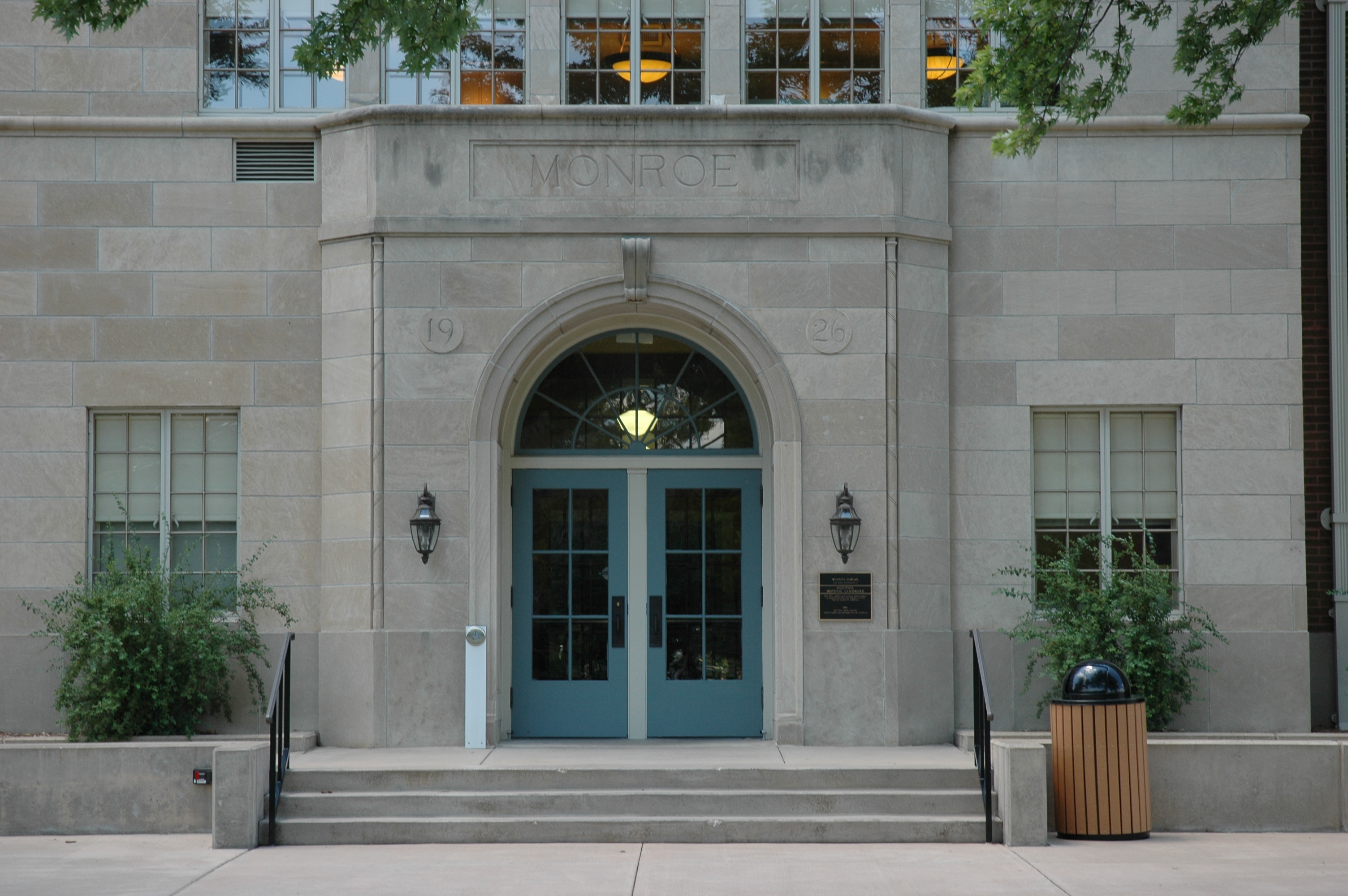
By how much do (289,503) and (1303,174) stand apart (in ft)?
32.7

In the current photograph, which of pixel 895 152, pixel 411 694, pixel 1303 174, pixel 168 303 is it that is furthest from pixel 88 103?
pixel 1303 174

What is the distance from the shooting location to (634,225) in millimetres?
12148

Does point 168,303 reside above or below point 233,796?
above

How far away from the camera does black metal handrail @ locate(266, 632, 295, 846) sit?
987 centimetres

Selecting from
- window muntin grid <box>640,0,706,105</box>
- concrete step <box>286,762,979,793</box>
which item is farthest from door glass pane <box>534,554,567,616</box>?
window muntin grid <box>640,0,706,105</box>

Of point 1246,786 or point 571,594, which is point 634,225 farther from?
point 1246,786

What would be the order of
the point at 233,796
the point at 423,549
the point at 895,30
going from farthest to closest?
the point at 895,30
the point at 423,549
the point at 233,796

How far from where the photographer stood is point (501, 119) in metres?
12.2

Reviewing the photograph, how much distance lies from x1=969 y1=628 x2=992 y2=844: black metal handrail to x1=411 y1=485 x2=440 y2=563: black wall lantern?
4630mm

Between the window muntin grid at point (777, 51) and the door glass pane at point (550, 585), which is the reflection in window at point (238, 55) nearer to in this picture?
the window muntin grid at point (777, 51)

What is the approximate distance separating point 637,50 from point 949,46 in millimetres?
2882

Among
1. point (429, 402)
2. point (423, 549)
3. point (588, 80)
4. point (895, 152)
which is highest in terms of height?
point (588, 80)

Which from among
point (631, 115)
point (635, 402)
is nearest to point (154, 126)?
point (631, 115)

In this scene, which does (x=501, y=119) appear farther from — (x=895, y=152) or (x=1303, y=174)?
(x=1303, y=174)
